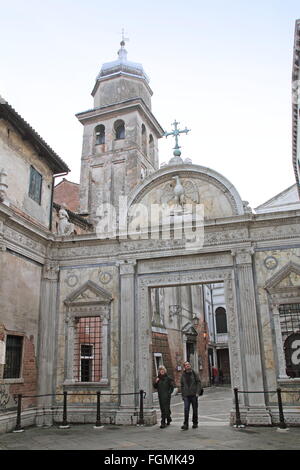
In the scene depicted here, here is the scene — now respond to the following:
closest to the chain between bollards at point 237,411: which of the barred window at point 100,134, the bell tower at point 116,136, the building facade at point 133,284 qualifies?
the building facade at point 133,284

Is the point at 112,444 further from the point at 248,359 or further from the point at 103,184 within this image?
the point at 103,184

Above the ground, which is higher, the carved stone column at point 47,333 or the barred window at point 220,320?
the barred window at point 220,320

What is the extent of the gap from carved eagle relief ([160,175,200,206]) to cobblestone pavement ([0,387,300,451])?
20.7 feet

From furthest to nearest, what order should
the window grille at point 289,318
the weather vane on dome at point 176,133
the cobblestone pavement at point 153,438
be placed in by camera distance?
the weather vane on dome at point 176,133 < the window grille at point 289,318 < the cobblestone pavement at point 153,438

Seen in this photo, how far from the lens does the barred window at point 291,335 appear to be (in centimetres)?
1090

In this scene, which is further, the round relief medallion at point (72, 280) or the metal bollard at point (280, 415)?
the round relief medallion at point (72, 280)

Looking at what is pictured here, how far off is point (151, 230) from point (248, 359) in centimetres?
450

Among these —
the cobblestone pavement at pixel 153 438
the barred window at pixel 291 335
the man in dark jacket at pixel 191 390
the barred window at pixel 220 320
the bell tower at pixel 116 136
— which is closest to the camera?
the cobblestone pavement at pixel 153 438

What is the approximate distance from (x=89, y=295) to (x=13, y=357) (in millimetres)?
2767

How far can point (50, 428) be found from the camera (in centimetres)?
1084

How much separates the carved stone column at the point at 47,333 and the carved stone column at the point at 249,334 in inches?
217

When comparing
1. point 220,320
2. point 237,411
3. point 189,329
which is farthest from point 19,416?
point 220,320

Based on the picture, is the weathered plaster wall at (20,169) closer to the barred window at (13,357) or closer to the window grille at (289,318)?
the barred window at (13,357)
